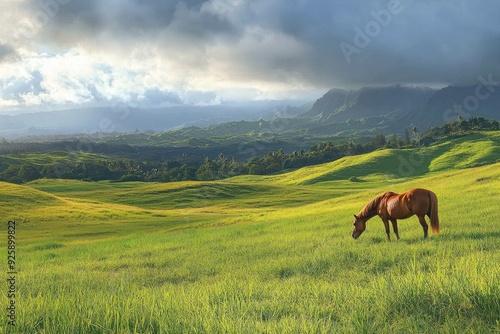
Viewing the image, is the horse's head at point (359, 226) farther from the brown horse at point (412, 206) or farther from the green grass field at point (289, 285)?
the brown horse at point (412, 206)

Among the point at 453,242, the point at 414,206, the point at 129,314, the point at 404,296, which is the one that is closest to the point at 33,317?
the point at 129,314

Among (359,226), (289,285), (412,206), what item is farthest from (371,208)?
(289,285)

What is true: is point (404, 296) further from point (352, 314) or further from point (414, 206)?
point (414, 206)

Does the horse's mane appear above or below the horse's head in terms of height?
above

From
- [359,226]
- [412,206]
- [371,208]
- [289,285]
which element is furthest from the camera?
[359,226]

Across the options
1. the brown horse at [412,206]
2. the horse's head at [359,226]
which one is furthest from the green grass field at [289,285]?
the brown horse at [412,206]

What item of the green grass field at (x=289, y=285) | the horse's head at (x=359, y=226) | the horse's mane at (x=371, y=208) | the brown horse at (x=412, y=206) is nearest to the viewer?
the green grass field at (x=289, y=285)

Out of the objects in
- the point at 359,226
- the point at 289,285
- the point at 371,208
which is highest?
the point at 371,208

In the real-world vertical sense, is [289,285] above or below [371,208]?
below

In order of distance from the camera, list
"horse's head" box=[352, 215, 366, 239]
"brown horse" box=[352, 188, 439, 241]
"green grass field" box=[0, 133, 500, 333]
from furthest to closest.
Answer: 1. "horse's head" box=[352, 215, 366, 239]
2. "brown horse" box=[352, 188, 439, 241]
3. "green grass field" box=[0, 133, 500, 333]

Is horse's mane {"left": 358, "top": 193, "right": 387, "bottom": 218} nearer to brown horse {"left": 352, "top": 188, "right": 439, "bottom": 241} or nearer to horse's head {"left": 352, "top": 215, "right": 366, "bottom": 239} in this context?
horse's head {"left": 352, "top": 215, "right": 366, "bottom": 239}

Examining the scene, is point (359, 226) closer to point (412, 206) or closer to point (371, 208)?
point (371, 208)

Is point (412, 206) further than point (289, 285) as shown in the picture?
Yes

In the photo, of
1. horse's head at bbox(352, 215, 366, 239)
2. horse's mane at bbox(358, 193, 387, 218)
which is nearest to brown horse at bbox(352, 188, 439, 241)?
horse's mane at bbox(358, 193, 387, 218)
